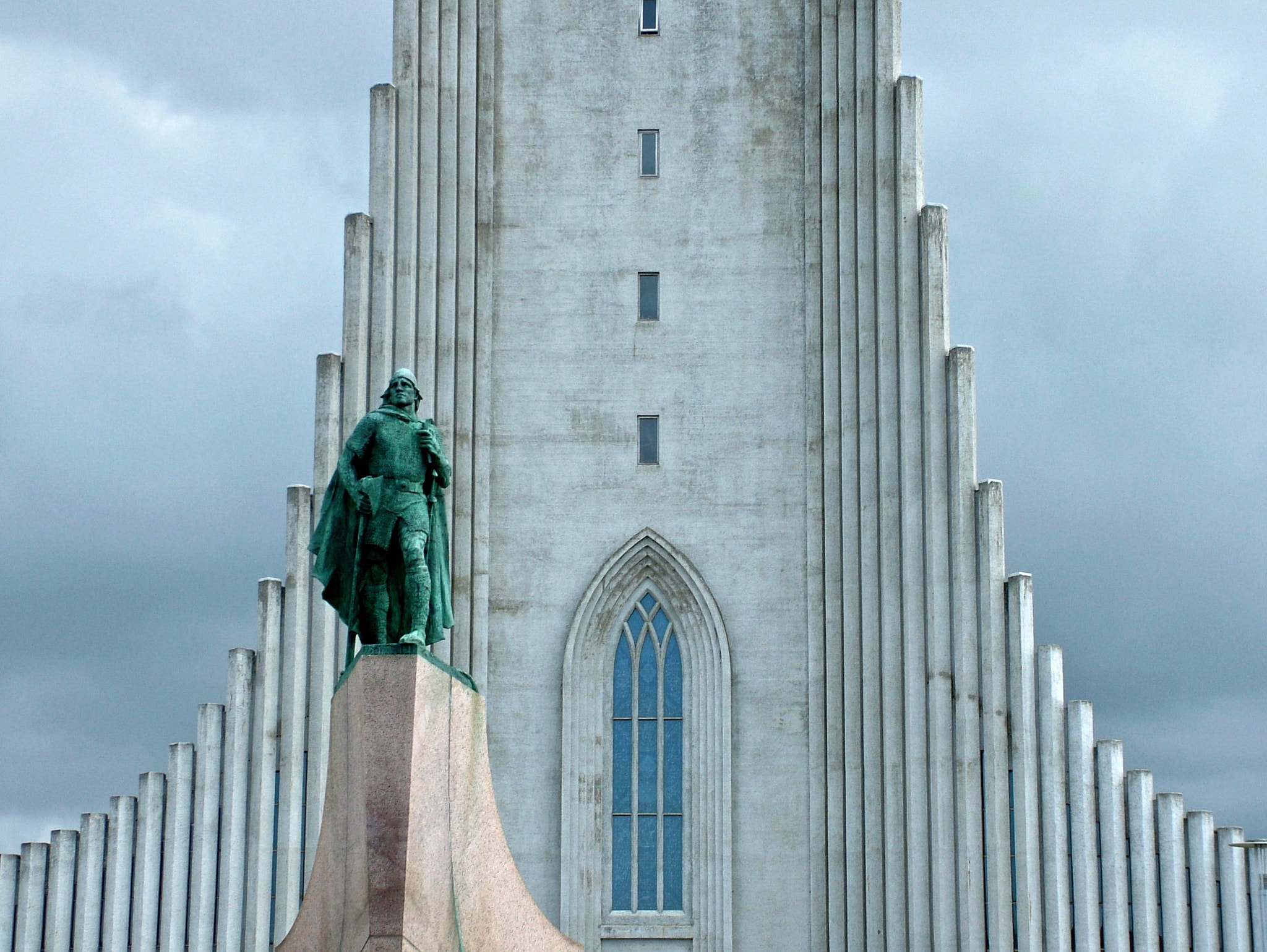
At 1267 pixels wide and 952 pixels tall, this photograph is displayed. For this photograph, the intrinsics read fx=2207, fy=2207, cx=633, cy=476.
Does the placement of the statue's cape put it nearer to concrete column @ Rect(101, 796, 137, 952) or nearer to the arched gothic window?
concrete column @ Rect(101, 796, 137, 952)

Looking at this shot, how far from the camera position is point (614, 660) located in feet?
89.2

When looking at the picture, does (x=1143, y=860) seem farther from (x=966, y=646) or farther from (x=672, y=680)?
(x=672, y=680)

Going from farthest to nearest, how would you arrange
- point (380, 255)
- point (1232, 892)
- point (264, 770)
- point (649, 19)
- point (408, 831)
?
point (649, 19), point (380, 255), point (264, 770), point (1232, 892), point (408, 831)

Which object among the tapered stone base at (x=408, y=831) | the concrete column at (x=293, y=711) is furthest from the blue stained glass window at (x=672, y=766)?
the tapered stone base at (x=408, y=831)

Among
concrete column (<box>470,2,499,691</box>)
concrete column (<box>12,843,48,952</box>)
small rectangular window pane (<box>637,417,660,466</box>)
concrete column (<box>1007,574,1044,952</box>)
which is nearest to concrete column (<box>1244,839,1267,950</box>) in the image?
concrete column (<box>1007,574,1044,952</box>)

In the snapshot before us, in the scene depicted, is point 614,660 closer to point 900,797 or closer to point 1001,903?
point 900,797

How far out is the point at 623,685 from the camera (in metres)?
27.1

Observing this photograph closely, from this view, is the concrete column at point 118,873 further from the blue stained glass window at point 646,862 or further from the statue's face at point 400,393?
the statue's face at point 400,393

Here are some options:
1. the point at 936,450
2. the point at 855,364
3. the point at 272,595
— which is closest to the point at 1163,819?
the point at 936,450

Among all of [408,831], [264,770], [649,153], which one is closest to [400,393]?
[408,831]

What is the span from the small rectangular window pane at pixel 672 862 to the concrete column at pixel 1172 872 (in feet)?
18.4

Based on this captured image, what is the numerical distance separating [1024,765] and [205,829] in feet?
30.7

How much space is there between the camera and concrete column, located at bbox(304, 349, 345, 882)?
83.5ft

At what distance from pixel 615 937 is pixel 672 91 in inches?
424
